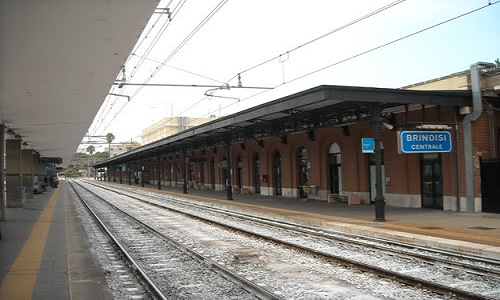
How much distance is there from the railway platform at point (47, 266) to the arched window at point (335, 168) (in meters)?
14.0

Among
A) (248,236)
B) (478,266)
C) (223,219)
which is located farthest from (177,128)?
(478,266)

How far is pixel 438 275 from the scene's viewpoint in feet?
28.3

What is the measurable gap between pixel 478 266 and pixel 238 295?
490 cm

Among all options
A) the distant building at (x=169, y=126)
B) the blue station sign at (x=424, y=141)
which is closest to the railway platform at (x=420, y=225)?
the blue station sign at (x=424, y=141)

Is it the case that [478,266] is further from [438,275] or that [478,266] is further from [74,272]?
[74,272]

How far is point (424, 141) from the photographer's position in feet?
51.5

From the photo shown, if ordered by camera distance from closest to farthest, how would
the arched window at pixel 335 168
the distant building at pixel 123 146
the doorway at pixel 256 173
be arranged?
the arched window at pixel 335 168, the doorway at pixel 256 173, the distant building at pixel 123 146

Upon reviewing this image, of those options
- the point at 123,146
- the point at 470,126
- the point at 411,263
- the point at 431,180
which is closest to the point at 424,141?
the point at 470,126

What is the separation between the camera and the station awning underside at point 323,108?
15.7m

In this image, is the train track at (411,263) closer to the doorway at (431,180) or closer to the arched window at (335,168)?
the doorway at (431,180)

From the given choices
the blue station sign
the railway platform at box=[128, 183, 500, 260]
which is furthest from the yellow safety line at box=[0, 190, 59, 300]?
the blue station sign

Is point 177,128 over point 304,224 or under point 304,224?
over

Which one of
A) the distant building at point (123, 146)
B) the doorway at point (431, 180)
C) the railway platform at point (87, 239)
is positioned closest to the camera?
the railway platform at point (87, 239)

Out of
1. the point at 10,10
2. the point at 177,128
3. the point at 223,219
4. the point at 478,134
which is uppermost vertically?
the point at 177,128
